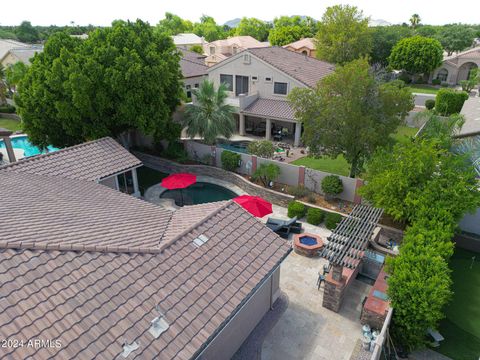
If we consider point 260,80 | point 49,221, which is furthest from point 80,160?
point 260,80

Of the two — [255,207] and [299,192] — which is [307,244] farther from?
[299,192]

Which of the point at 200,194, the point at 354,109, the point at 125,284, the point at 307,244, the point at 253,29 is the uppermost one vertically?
the point at 253,29

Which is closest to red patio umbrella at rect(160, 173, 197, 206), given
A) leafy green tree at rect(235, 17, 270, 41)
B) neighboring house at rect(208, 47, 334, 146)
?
neighboring house at rect(208, 47, 334, 146)

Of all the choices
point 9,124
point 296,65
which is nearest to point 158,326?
point 296,65

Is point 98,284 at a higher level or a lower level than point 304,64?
lower

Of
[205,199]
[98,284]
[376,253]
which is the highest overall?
A: [98,284]

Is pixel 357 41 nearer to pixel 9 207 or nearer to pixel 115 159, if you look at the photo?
pixel 115 159
